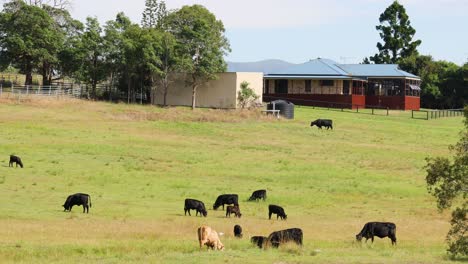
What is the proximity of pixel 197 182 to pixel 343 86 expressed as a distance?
5916 cm

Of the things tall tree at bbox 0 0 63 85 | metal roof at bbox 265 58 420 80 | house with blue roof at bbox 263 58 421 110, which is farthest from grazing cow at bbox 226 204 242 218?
metal roof at bbox 265 58 420 80

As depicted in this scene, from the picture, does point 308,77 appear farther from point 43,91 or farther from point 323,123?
point 43,91

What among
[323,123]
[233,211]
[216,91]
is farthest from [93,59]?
[233,211]

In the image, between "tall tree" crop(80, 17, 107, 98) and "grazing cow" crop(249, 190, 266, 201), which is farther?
"tall tree" crop(80, 17, 107, 98)

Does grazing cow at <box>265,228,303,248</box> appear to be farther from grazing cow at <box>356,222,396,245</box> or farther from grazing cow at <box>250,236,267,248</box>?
grazing cow at <box>356,222,396,245</box>

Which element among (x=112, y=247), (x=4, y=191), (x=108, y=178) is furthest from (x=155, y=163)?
(x=112, y=247)

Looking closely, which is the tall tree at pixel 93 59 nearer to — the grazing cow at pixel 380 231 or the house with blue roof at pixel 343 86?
the house with blue roof at pixel 343 86

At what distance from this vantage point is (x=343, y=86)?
309 feet

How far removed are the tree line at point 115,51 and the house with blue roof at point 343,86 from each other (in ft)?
44.0

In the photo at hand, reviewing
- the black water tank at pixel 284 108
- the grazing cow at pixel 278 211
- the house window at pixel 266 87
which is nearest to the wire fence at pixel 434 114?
the black water tank at pixel 284 108

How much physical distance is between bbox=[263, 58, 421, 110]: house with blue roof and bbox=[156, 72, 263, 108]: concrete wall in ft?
41.4

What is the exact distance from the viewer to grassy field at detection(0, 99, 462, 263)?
808 inches

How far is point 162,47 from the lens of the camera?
8100cm

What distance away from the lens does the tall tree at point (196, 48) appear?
79875 mm
